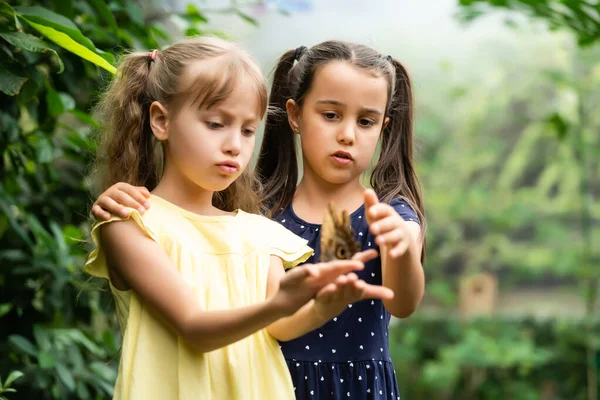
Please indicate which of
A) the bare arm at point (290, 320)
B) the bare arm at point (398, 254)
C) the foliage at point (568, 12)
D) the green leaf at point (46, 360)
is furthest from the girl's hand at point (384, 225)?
the foliage at point (568, 12)

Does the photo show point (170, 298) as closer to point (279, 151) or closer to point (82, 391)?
point (279, 151)

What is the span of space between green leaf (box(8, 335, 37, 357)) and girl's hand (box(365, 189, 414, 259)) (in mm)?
1036

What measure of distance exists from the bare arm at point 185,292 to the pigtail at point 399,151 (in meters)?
0.51

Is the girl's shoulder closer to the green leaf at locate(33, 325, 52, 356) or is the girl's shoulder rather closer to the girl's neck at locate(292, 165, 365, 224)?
the girl's neck at locate(292, 165, 365, 224)

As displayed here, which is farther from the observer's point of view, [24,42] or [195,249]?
[24,42]

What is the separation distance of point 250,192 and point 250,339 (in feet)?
0.98

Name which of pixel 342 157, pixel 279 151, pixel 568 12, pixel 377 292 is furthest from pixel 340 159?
pixel 568 12

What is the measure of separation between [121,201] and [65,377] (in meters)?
0.81

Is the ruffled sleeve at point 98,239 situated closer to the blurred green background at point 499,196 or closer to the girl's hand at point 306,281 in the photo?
the girl's hand at point 306,281

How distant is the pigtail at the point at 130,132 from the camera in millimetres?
1378

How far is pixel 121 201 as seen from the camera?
1.26m

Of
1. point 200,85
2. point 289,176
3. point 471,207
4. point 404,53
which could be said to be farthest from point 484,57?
point 200,85

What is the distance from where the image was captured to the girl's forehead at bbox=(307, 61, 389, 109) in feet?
4.84

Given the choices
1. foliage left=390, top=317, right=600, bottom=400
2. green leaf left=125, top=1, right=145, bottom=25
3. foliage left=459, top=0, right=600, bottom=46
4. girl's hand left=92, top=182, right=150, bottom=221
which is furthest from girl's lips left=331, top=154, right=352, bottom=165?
foliage left=390, top=317, right=600, bottom=400
